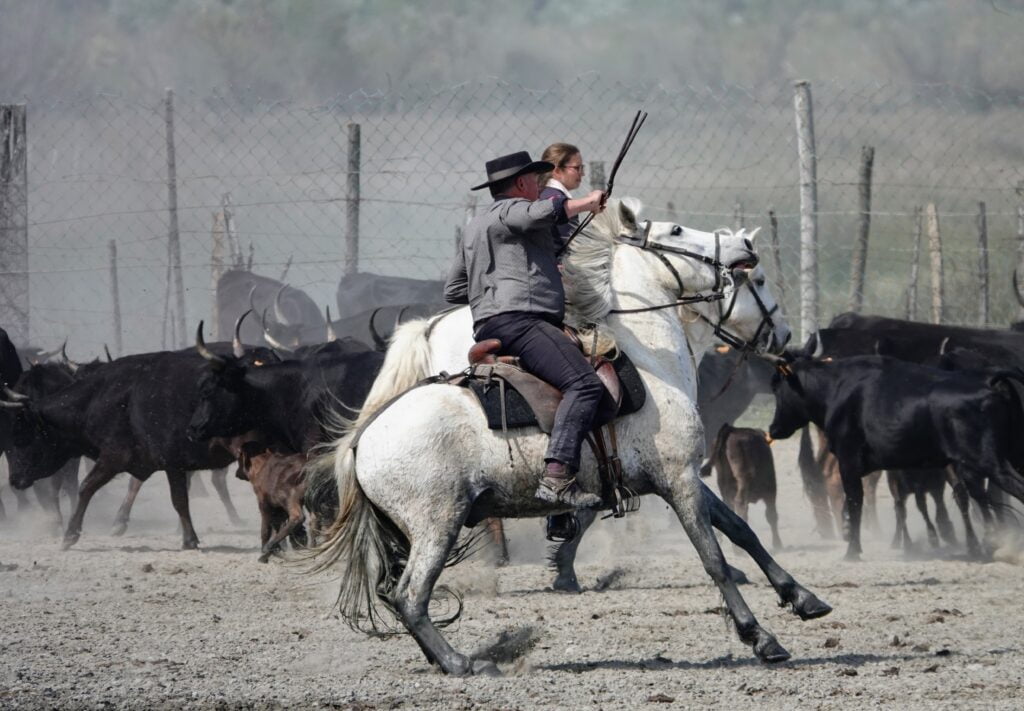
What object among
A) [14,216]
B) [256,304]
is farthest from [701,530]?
[256,304]

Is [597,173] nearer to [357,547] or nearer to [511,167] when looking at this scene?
[511,167]

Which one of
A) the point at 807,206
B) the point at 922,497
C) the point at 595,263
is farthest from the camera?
the point at 807,206

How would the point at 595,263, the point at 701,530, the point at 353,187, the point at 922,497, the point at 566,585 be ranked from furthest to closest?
the point at 353,187 → the point at 922,497 → the point at 566,585 → the point at 595,263 → the point at 701,530

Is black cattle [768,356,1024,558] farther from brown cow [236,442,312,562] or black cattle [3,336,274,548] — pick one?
black cattle [3,336,274,548]

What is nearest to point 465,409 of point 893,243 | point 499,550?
point 499,550

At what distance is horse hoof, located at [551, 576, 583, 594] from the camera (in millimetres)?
9164

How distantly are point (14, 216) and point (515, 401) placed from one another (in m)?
10.1

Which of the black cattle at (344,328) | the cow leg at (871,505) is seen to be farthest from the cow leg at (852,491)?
the black cattle at (344,328)

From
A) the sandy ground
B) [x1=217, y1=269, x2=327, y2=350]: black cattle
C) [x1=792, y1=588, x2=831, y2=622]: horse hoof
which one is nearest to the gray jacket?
the sandy ground

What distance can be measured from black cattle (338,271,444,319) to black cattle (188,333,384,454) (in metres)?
6.93

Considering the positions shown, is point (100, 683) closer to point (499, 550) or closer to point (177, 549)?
point (499, 550)

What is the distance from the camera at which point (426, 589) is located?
20.6 ft

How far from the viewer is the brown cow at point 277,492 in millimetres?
10547

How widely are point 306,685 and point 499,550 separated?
472 centimetres
